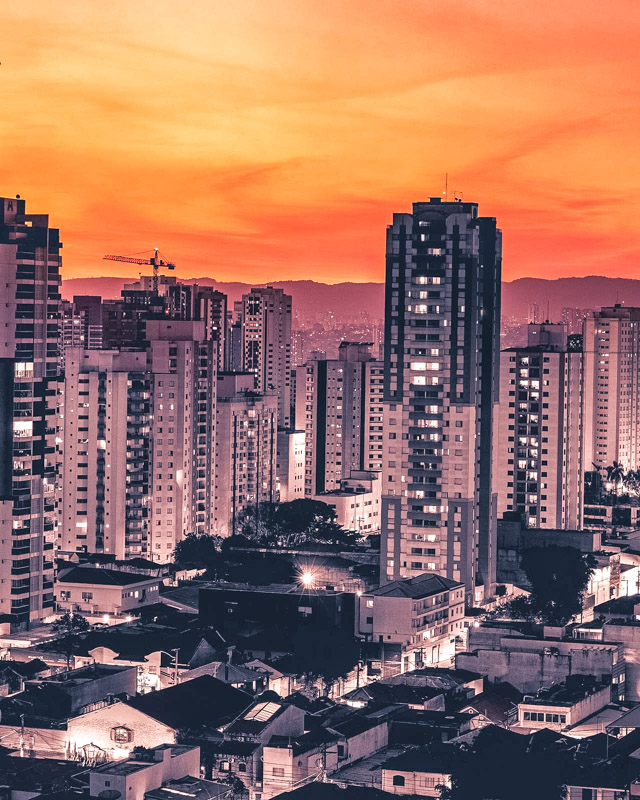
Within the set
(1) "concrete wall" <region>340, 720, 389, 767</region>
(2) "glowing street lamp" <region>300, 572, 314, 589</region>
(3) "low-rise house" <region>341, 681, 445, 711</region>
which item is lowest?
(1) "concrete wall" <region>340, 720, 389, 767</region>

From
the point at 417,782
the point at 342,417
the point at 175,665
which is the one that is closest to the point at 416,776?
the point at 417,782

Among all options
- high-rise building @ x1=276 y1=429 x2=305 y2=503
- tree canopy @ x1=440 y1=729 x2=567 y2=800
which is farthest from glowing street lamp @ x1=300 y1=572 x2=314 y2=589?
high-rise building @ x1=276 y1=429 x2=305 y2=503

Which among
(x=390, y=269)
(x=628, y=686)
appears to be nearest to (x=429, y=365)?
(x=390, y=269)

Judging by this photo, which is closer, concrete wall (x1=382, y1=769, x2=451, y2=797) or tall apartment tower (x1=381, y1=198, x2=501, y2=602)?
concrete wall (x1=382, y1=769, x2=451, y2=797)

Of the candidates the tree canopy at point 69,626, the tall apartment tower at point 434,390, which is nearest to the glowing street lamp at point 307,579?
the tall apartment tower at point 434,390

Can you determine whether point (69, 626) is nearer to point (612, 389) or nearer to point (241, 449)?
point (241, 449)

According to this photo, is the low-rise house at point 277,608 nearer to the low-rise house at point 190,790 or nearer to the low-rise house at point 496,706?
the low-rise house at point 496,706

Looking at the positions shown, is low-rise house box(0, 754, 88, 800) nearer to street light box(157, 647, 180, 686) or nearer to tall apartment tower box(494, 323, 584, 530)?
street light box(157, 647, 180, 686)
